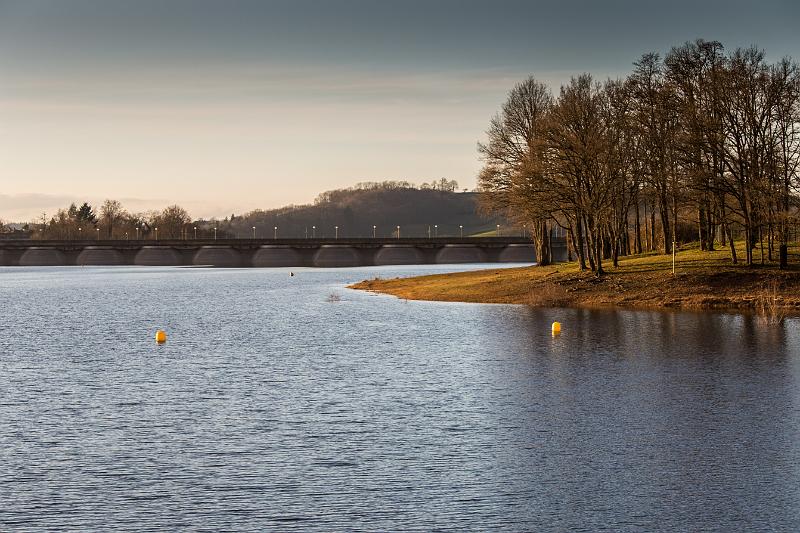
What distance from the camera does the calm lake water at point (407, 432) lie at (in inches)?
709

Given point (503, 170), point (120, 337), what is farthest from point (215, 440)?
point (503, 170)

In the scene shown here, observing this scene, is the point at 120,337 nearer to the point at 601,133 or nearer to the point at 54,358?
the point at 54,358

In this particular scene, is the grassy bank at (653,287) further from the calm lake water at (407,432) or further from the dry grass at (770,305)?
the calm lake water at (407,432)

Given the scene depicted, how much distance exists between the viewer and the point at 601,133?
85.0m

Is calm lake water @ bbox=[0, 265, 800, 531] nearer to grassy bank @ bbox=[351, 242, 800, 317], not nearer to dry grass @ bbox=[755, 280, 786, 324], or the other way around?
dry grass @ bbox=[755, 280, 786, 324]

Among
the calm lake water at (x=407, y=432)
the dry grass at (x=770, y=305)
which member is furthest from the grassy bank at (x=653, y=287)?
the calm lake water at (x=407, y=432)

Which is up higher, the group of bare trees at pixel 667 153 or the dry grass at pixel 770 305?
the group of bare trees at pixel 667 153

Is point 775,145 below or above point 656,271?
above

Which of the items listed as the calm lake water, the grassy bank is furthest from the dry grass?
the calm lake water

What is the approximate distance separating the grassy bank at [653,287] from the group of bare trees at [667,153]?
237cm

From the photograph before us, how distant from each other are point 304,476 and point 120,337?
36411 mm

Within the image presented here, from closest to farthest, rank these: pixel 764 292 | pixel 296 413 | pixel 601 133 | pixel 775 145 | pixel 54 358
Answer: pixel 296 413, pixel 54 358, pixel 764 292, pixel 775 145, pixel 601 133

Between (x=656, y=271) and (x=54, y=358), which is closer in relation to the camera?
(x=54, y=358)

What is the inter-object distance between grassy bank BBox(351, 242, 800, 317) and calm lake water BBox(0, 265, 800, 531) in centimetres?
1656
